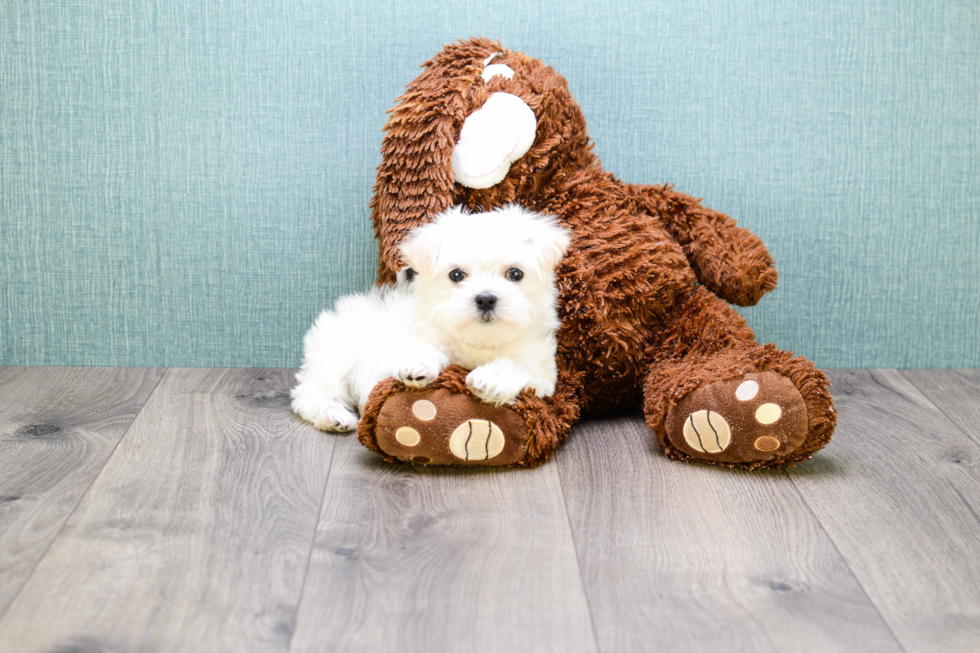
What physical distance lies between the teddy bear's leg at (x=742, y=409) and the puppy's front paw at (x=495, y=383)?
0.26 m

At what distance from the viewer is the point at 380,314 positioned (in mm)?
1609

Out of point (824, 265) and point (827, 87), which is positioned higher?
point (827, 87)

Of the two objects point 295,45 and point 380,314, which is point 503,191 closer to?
point 380,314

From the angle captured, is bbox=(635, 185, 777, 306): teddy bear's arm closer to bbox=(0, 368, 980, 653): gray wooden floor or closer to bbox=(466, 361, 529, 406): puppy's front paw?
bbox=(0, 368, 980, 653): gray wooden floor

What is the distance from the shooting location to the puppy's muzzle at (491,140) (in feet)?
5.05

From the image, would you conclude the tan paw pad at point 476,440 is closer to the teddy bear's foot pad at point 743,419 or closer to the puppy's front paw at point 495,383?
the puppy's front paw at point 495,383

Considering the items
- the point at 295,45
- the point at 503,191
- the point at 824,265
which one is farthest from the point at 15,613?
Answer: the point at 824,265

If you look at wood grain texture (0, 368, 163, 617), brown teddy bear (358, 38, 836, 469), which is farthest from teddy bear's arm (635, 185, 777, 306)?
wood grain texture (0, 368, 163, 617)

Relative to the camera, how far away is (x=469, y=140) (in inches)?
60.8

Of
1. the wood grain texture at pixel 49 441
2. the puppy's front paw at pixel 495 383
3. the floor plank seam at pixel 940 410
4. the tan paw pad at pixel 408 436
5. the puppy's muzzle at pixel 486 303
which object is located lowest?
the wood grain texture at pixel 49 441

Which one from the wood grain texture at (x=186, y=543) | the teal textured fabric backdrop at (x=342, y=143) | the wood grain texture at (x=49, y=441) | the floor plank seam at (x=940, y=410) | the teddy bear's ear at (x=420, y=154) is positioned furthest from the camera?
the teal textured fabric backdrop at (x=342, y=143)

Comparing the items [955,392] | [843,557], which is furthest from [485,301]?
[955,392]

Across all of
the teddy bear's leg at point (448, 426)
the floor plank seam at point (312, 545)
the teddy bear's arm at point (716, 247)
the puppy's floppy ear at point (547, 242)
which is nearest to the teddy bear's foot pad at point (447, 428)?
the teddy bear's leg at point (448, 426)

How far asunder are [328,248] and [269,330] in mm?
222
